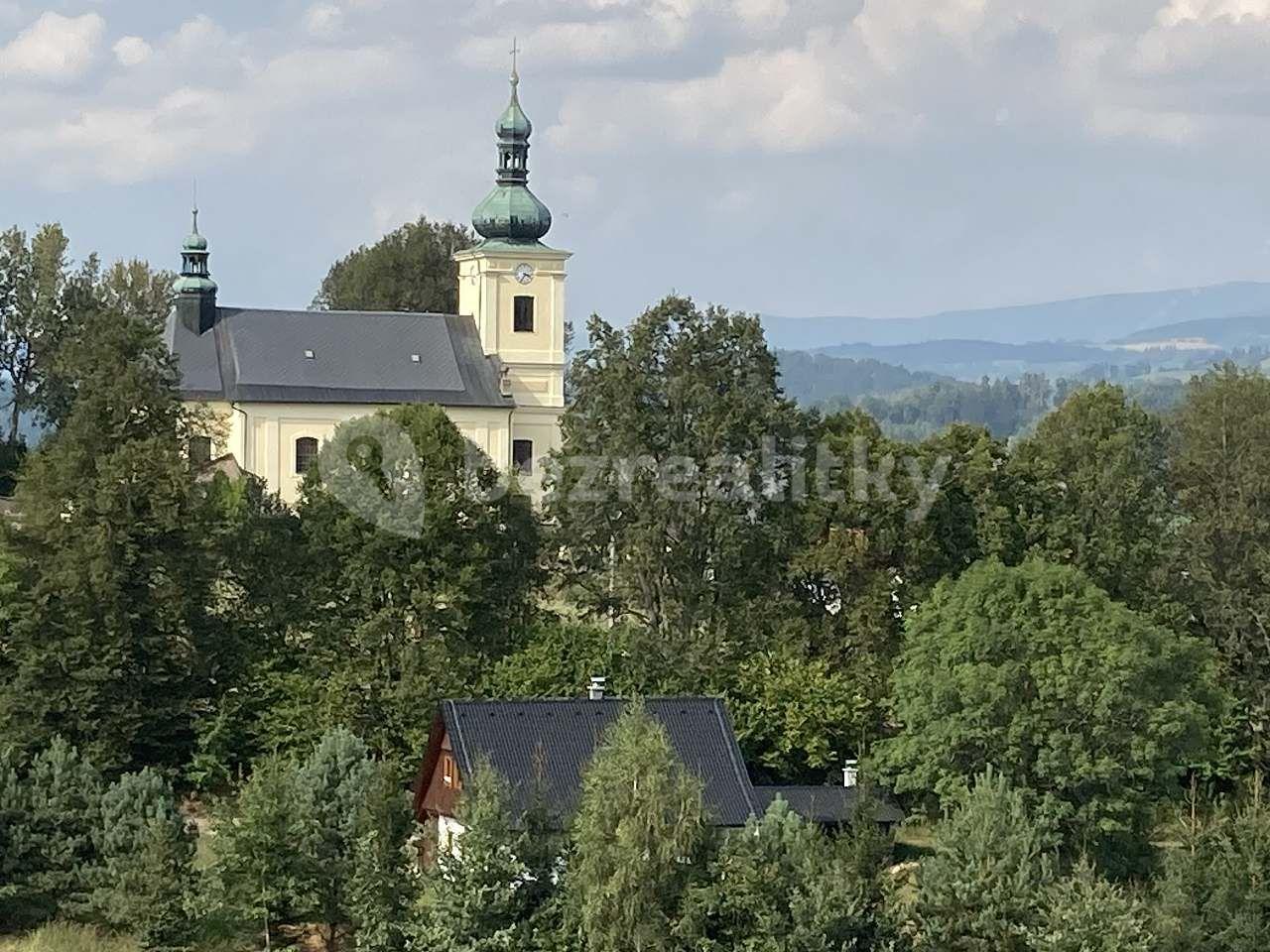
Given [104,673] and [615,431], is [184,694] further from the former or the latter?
[615,431]

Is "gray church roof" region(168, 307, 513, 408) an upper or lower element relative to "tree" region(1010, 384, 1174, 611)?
upper

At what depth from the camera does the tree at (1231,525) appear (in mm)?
43000

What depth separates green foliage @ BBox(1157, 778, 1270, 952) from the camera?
28922 millimetres

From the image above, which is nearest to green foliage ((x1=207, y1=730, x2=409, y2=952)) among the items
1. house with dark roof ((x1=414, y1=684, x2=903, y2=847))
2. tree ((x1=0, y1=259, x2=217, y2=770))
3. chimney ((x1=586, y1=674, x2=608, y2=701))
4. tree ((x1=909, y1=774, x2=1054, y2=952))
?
house with dark roof ((x1=414, y1=684, x2=903, y2=847))

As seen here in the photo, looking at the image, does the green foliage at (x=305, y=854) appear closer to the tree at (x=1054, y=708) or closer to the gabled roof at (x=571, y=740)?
the gabled roof at (x=571, y=740)

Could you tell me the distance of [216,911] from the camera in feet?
96.8

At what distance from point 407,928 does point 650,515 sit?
15.0 m

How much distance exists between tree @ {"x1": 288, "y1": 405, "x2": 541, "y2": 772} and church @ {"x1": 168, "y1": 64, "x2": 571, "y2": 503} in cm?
2590

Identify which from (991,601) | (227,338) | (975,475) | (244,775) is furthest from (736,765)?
(227,338)

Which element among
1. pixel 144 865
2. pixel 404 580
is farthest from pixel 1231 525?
pixel 144 865

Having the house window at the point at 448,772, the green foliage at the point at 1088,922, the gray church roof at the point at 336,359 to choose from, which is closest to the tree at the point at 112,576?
the house window at the point at 448,772

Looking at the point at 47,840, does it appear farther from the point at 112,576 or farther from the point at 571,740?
the point at 571,740

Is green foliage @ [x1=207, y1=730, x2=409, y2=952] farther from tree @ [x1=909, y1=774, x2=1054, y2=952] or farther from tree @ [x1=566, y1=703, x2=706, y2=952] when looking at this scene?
tree @ [x1=909, y1=774, x2=1054, y2=952]

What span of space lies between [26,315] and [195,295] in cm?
593
